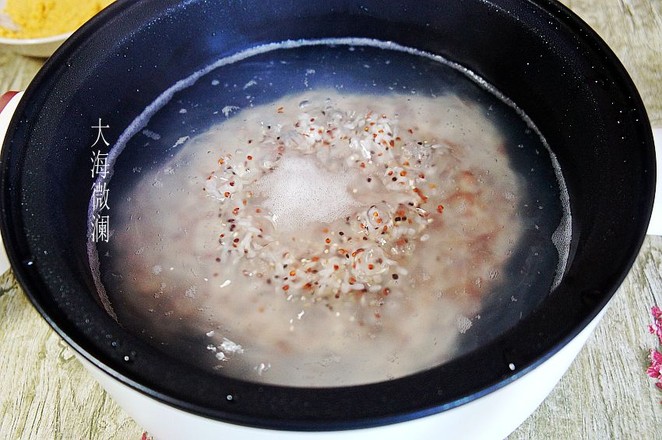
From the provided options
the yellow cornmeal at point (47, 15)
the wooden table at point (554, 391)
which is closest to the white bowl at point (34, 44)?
the yellow cornmeal at point (47, 15)

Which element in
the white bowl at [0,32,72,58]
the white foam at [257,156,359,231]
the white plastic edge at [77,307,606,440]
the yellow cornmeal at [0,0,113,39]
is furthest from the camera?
the yellow cornmeal at [0,0,113,39]

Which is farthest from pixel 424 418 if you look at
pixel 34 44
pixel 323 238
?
pixel 34 44

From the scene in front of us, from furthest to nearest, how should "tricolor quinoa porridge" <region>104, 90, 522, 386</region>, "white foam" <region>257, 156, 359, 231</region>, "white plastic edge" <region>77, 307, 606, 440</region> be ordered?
"white foam" <region>257, 156, 359, 231</region>
"tricolor quinoa porridge" <region>104, 90, 522, 386</region>
"white plastic edge" <region>77, 307, 606, 440</region>

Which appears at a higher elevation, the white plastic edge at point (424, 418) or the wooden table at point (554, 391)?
the white plastic edge at point (424, 418)

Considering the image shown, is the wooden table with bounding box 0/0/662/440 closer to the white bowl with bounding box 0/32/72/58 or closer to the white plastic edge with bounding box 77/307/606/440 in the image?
the white plastic edge with bounding box 77/307/606/440

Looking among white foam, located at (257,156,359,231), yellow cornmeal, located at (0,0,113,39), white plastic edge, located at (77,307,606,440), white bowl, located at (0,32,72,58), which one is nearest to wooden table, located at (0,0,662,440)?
white plastic edge, located at (77,307,606,440)

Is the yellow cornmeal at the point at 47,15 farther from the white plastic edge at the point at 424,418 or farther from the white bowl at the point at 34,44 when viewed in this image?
the white plastic edge at the point at 424,418

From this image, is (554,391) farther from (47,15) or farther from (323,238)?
(47,15)
